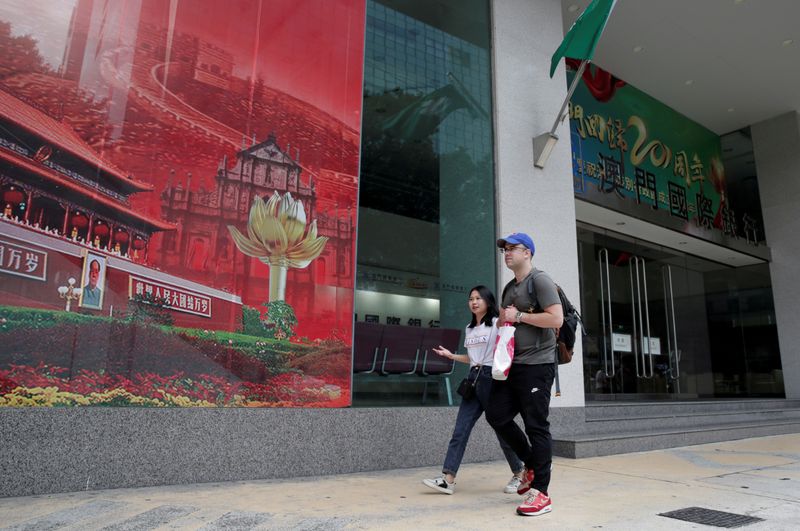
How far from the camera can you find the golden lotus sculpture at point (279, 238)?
4574 millimetres

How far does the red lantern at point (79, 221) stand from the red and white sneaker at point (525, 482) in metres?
3.39

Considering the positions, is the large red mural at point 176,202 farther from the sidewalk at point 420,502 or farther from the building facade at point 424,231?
the sidewalk at point 420,502

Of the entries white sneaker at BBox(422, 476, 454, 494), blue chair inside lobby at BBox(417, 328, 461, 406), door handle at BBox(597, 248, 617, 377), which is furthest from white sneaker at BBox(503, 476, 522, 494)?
door handle at BBox(597, 248, 617, 377)

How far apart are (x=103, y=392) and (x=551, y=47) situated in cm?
651

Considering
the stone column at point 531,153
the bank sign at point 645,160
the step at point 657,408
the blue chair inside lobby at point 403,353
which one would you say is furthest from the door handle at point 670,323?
the blue chair inside lobby at point 403,353

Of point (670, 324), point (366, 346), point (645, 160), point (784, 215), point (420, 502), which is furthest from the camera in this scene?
point (784, 215)

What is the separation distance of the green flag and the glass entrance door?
4642 millimetres

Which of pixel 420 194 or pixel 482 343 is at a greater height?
pixel 420 194

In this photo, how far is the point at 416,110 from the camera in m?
6.02

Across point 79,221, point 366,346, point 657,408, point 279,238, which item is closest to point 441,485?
point 366,346

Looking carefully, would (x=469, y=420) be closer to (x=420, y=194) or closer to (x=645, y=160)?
(x=420, y=194)

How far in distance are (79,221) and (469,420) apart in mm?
Result: 2985

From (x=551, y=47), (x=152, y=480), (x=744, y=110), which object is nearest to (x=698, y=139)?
(x=744, y=110)

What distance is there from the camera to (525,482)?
3604 millimetres
